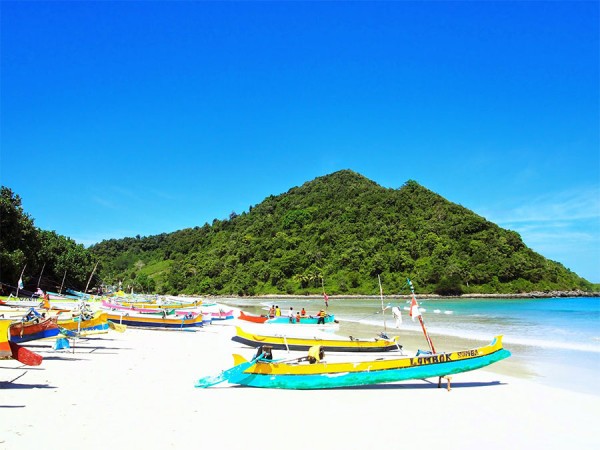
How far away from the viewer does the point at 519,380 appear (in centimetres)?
1220

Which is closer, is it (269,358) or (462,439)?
(462,439)

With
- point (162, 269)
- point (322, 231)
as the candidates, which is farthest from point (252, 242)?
point (162, 269)

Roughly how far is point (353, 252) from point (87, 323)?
9236cm

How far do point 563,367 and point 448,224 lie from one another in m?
97.5

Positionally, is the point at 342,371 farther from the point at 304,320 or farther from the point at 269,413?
the point at 304,320

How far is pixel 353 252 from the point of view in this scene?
10631cm

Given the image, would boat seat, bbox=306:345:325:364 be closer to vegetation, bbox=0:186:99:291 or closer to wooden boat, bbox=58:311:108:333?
wooden boat, bbox=58:311:108:333

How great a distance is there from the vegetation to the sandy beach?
138ft

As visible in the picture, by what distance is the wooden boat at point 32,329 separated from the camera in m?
13.2

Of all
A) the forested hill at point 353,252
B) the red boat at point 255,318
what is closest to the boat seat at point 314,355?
the red boat at point 255,318

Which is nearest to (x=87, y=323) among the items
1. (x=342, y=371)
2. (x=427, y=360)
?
(x=342, y=371)

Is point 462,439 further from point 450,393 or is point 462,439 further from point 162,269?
point 162,269

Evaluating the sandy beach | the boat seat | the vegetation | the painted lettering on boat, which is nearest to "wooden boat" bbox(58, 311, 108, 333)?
the sandy beach

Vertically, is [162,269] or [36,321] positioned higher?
[162,269]
